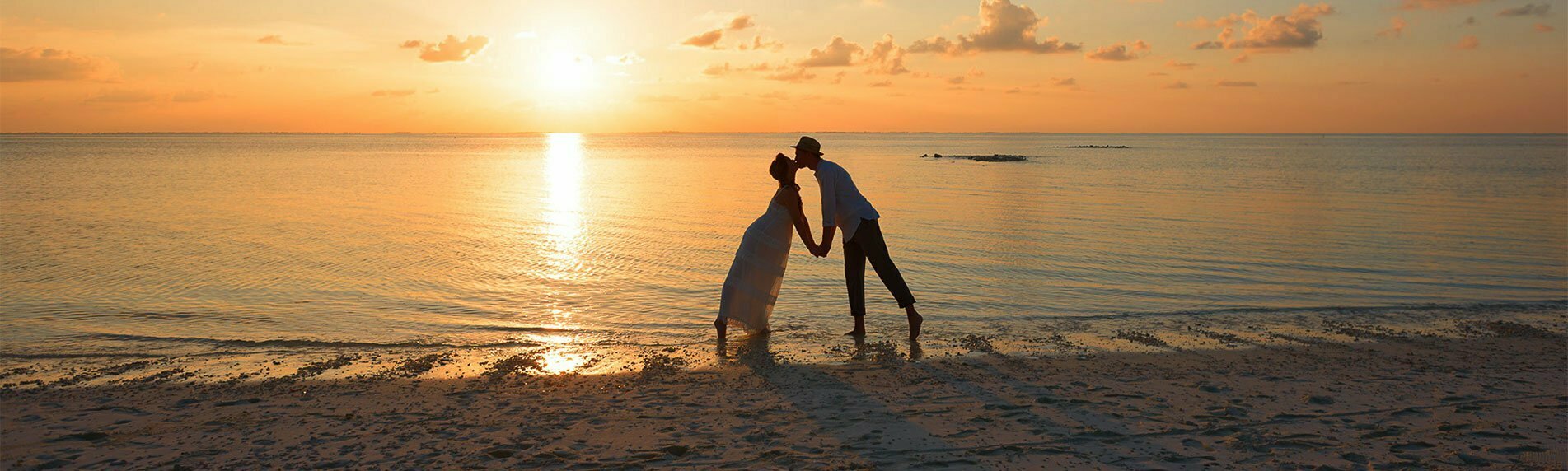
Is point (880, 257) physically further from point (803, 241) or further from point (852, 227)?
point (803, 241)

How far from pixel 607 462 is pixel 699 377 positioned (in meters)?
1.97

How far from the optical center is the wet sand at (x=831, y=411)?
5.12 metres

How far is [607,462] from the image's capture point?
4.99m

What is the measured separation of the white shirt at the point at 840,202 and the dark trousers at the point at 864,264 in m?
0.08

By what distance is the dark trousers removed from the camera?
27.0ft

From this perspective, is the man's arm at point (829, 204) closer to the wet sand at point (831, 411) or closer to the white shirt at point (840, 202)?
the white shirt at point (840, 202)

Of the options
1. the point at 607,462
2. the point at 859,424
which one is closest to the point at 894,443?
the point at 859,424

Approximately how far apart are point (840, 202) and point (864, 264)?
2.13ft

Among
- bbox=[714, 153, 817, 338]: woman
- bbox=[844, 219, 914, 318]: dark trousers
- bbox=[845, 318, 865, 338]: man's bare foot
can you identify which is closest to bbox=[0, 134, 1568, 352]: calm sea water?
bbox=[714, 153, 817, 338]: woman

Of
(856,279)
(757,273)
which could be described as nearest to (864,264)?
(856,279)

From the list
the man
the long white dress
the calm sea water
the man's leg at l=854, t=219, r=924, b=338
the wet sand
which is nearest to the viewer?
the wet sand

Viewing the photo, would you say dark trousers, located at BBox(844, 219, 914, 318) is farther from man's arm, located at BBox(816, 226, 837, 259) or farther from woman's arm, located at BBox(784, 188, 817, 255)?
woman's arm, located at BBox(784, 188, 817, 255)

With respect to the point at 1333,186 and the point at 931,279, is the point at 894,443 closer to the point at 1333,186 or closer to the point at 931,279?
the point at 931,279

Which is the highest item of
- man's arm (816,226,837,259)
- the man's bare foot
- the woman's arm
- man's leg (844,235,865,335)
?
the woman's arm
